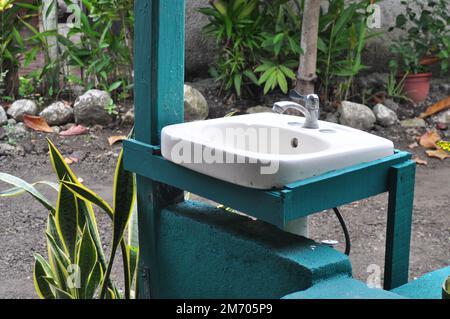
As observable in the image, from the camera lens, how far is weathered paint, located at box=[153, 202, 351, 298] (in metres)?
1.68

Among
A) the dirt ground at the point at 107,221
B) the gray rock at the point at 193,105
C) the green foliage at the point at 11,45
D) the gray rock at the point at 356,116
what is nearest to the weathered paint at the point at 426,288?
the dirt ground at the point at 107,221

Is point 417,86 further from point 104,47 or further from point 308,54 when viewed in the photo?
point 104,47

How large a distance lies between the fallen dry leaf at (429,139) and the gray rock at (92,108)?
222 centimetres

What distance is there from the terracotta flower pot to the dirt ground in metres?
0.77

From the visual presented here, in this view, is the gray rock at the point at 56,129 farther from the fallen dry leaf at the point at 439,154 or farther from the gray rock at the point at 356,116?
the fallen dry leaf at the point at 439,154

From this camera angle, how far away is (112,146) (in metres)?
4.64

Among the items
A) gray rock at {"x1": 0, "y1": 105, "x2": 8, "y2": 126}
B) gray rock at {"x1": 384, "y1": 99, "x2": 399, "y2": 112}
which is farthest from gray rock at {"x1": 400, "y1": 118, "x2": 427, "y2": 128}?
gray rock at {"x1": 0, "y1": 105, "x2": 8, "y2": 126}

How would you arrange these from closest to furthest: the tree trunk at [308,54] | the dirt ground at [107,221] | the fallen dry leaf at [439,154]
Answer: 1. the dirt ground at [107,221]
2. the fallen dry leaf at [439,154]
3. the tree trunk at [308,54]

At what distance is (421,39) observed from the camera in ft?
17.6

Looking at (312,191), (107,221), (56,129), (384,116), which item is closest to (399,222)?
(312,191)

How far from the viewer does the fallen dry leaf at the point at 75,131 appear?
189 inches
